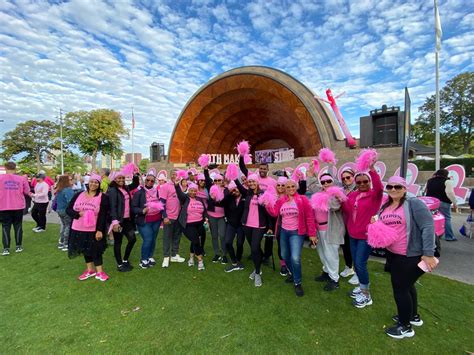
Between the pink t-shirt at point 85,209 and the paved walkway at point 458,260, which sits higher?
the pink t-shirt at point 85,209

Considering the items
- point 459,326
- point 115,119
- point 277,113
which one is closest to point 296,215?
point 459,326

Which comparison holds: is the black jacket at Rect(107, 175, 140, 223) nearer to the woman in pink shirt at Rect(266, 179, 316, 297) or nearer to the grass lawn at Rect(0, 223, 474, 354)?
the grass lawn at Rect(0, 223, 474, 354)

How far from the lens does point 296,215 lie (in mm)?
3768

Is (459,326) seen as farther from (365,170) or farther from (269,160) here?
(269,160)

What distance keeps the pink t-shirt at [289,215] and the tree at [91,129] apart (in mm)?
41801

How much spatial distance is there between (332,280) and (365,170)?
71.1 inches

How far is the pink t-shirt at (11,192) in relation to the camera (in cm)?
562

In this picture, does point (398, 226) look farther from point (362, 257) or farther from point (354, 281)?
point (354, 281)

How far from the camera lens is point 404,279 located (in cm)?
258

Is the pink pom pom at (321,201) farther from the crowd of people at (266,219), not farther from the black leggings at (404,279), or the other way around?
the black leggings at (404,279)

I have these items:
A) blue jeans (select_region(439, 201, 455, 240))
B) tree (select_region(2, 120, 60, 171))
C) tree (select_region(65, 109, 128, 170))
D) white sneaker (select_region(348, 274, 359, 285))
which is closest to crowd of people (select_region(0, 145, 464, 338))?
white sneaker (select_region(348, 274, 359, 285))

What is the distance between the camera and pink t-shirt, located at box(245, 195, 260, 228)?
4.24 m

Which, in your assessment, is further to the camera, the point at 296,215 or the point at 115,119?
the point at 115,119

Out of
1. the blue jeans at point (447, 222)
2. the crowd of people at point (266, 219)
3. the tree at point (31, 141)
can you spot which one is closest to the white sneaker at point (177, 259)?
the crowd of people at point (266, 219)
